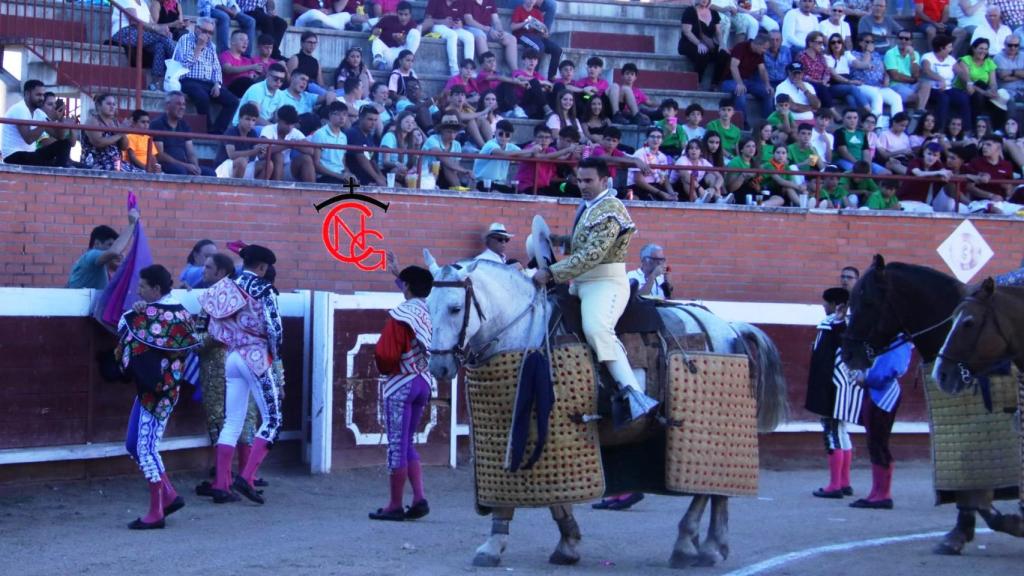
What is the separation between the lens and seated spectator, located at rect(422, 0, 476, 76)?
18016 mm

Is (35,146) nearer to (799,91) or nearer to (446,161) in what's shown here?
(446,161)

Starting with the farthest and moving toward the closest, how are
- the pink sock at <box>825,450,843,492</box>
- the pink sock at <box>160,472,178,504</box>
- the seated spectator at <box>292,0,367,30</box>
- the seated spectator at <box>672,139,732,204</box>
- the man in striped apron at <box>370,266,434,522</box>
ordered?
the seated spectator at <box>292,0,367,30</box>
the seated spectator at <box>672,139,732,204</box>
the pink sock at <box>825,450,843,492</box>
the man in striped apron at <box>370,266,434,522</box>
the pink sock at <box>160,472,178,504</box>

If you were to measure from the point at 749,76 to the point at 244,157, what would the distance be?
806 centimetres

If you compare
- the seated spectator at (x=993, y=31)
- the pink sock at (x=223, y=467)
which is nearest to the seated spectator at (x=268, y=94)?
the pink sock at (x=223, y=467)

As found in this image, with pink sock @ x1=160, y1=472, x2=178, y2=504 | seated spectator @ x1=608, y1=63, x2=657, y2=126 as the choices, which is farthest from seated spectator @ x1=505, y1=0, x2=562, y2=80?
pink sock @ x1=160, y1=472, x2=178, y2=504

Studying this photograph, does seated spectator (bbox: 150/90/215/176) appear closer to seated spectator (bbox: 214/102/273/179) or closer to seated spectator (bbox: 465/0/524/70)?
seated spectator (bbox: 214/102/273/179)

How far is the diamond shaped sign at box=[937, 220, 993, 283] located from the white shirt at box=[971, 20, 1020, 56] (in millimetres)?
4864

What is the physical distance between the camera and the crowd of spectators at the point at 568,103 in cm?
1462

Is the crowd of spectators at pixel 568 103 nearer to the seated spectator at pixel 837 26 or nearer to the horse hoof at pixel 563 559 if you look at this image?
the seated spectator at pixel 837 26

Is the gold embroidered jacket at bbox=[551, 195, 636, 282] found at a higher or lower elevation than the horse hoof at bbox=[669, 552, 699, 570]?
higher

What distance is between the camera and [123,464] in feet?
36.6

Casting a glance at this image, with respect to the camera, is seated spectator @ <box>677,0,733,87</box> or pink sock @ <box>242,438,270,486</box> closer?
pink sock @ <box>242,438,270,486</box>

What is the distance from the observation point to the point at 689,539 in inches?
335

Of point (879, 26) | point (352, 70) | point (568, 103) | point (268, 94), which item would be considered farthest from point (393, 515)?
point (879, 26)
